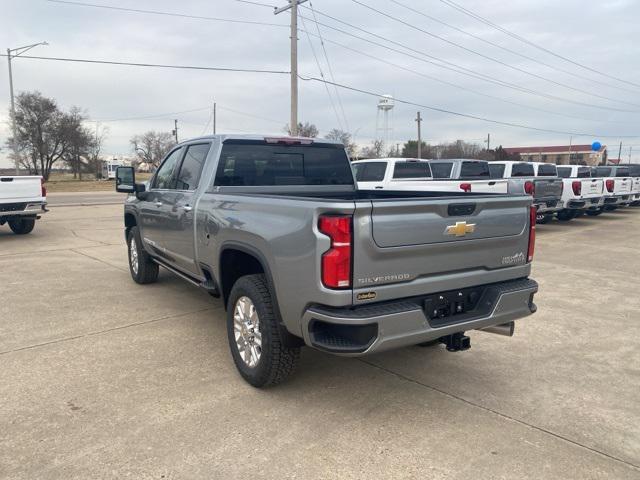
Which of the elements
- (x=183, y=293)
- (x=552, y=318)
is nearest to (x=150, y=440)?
(x=183, y=293)

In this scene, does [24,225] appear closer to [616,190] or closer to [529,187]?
[529,187]

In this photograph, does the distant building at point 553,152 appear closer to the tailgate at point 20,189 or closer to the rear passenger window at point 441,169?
the rear passenger window at point 441,169

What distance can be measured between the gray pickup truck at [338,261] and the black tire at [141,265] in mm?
2065

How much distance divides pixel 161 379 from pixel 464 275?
8.06 ft

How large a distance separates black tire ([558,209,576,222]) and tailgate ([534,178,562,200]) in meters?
2.84

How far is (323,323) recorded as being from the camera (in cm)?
320

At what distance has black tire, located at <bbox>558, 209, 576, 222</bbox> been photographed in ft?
51.3

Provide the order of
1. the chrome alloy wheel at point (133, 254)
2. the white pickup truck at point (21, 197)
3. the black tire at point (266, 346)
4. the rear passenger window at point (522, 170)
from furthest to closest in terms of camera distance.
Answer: the rear passenger window at point (522, 170) → the white pickup truck at point (21, 197) → the chrome alloy wheel at point (133, 254) → the black tire at point (266, 346)

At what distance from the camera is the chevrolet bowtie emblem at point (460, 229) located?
11.1 ft

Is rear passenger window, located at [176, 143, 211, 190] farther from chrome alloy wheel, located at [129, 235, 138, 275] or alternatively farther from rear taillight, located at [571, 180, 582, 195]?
rear taillight, located at [571, 180, 582, 195]

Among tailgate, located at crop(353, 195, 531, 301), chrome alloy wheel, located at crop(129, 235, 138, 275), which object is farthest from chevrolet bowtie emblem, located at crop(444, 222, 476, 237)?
chrome alloy wheel, located at crop(129, 235, 138, 275)

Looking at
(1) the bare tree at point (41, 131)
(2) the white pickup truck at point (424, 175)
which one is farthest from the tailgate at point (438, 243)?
(1) the bare tree at point (41, 131)

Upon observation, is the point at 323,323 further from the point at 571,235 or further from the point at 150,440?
the point at 571,235

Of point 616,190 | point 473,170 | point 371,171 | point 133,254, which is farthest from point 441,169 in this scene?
point 133,254
